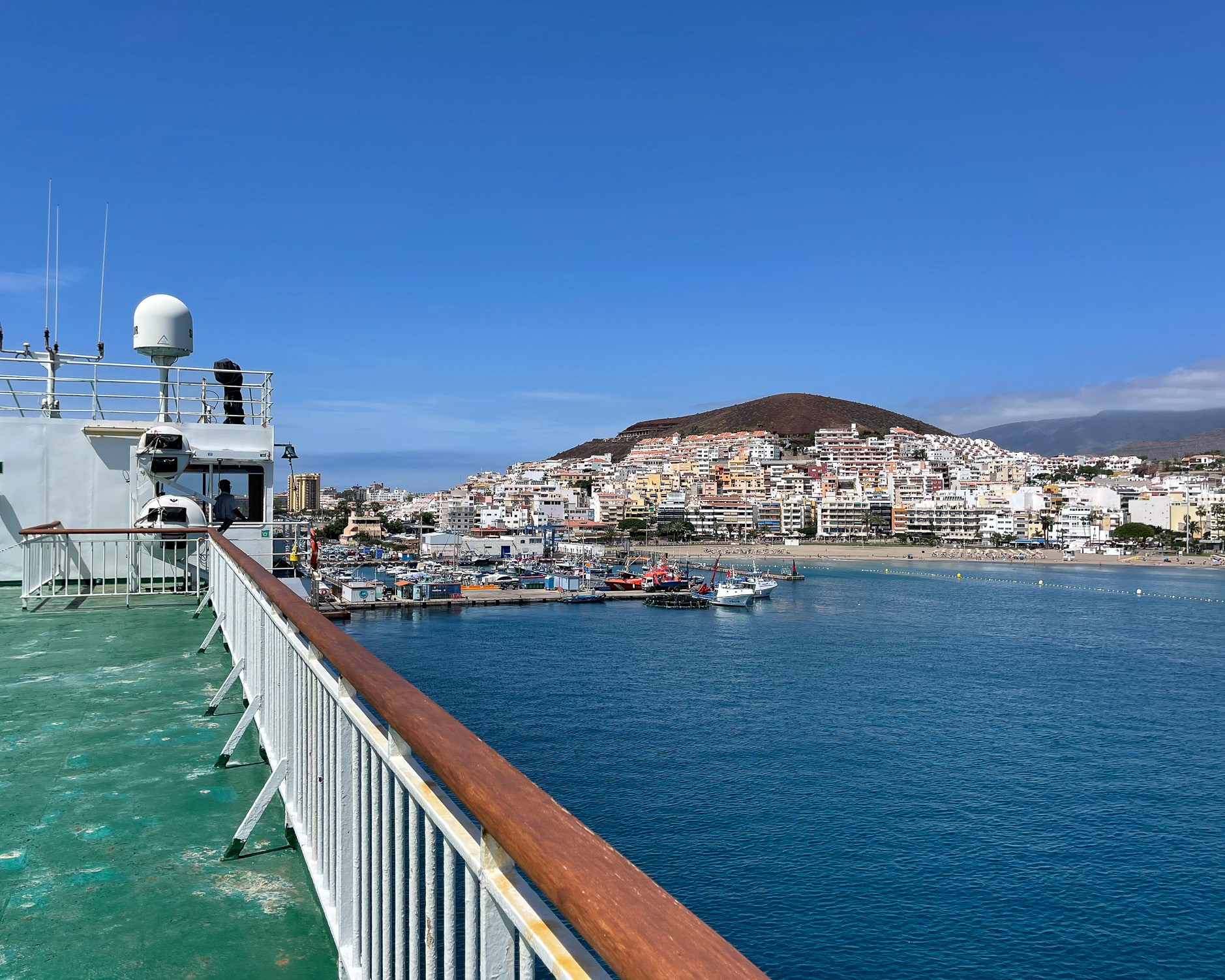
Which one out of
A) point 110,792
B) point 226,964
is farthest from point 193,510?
point 226,964

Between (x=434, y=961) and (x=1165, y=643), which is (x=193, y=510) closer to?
(x=434, y=961)

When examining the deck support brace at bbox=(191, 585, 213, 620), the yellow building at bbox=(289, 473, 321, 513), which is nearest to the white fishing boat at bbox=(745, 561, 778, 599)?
the deck support brace at bbox=(191, 585, 213, 620)

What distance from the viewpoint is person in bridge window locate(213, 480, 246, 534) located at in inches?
448

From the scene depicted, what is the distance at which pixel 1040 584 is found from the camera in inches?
2645

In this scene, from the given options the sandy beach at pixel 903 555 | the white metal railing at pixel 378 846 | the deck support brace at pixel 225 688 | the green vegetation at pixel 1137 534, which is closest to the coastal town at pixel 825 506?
the green vegetation at pixel 1137 534

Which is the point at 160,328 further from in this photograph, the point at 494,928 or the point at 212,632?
the point at 494,928

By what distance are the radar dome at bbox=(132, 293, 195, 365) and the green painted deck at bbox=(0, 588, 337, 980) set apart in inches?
300

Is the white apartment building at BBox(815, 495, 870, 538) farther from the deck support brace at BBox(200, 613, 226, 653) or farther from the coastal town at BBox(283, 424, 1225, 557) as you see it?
the deck support brace at BBox(200, 613, 226, 653)

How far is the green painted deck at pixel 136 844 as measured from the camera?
193 cm

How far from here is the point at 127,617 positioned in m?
6.30

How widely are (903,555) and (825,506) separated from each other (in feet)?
51.9

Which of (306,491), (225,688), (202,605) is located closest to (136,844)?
(225,688)

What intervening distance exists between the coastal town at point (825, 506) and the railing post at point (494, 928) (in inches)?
3535

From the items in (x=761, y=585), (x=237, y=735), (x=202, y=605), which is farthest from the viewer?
(x=761, y=585)
